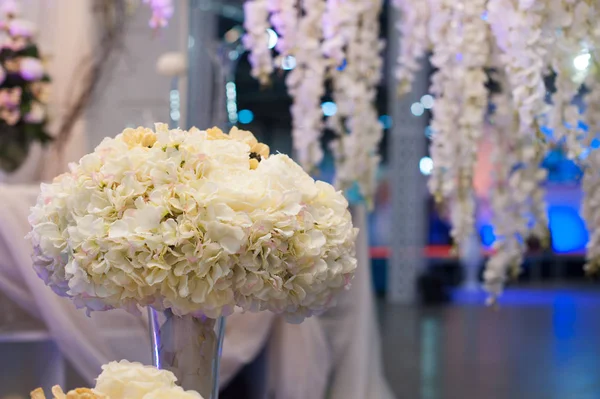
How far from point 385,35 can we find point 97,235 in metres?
8.70

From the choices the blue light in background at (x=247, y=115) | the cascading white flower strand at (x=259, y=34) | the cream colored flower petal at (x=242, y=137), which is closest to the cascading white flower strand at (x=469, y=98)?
the cascading white flower strand at (x=259, y=34)

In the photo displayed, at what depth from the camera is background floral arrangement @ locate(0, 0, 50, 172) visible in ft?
11.2

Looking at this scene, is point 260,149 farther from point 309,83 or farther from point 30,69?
point 30,69

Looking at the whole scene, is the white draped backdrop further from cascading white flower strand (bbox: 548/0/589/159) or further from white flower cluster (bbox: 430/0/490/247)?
cascading white flower strand (bbox: 548/0/589/159)

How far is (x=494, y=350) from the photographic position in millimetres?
5410

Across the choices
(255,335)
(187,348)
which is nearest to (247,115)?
(255,335)

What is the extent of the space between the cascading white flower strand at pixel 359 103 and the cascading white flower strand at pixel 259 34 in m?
0.24

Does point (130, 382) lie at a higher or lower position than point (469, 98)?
lower

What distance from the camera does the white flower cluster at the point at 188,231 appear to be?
Answer: 1.08m

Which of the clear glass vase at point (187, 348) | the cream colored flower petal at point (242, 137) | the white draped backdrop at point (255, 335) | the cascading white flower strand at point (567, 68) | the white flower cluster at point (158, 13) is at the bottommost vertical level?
the white draped backdrop at point (255, 335)

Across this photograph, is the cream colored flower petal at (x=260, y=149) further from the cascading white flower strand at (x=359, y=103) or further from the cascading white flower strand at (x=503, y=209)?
the cascading white flower strand at (x=359, y=103)

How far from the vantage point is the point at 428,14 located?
272 centimetres

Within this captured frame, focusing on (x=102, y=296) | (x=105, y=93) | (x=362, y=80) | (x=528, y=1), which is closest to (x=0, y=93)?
(x=105, y=93)

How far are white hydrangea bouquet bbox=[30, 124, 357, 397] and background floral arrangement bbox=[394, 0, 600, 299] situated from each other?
3.30 feet
